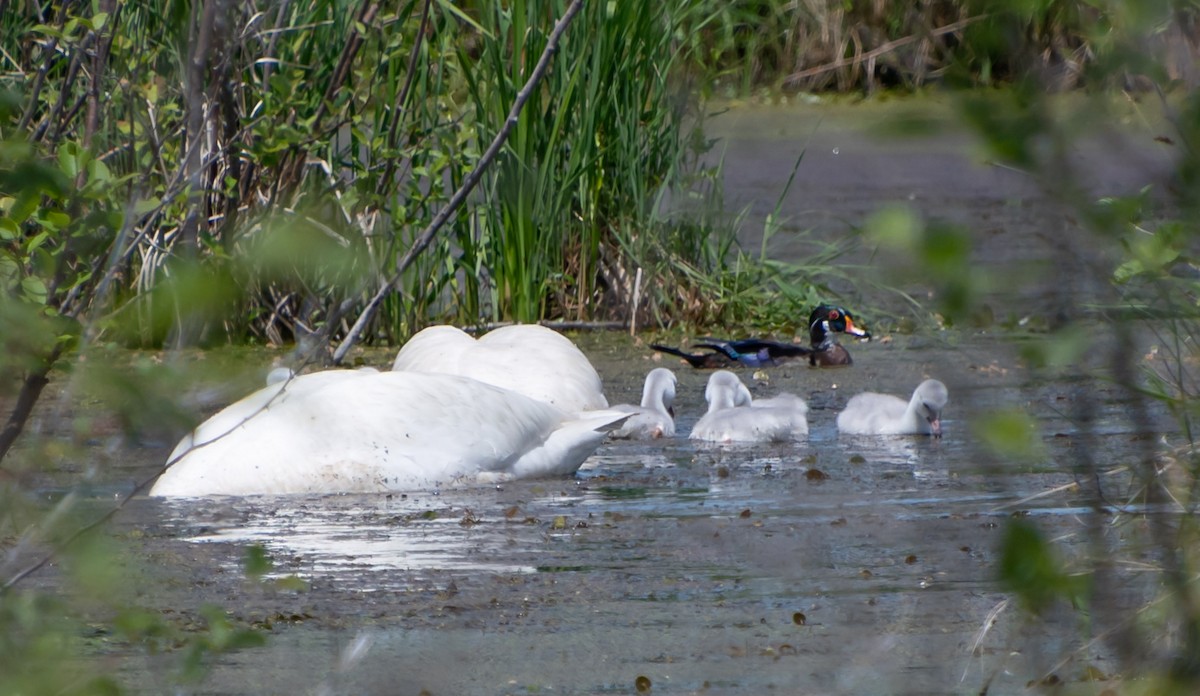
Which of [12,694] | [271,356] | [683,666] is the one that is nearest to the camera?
[12,694]

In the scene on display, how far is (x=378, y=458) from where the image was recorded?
575 cm

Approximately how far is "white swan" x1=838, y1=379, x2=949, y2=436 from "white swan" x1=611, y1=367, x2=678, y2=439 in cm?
67

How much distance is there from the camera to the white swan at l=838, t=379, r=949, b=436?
676cm

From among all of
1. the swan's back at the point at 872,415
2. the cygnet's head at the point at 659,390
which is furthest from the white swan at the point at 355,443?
the swan's back at the point at 872,415

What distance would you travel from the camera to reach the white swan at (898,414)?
6.76 metres

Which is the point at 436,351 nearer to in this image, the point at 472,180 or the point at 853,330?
the point at 853,330

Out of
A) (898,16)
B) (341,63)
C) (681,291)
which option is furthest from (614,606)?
(898,16)

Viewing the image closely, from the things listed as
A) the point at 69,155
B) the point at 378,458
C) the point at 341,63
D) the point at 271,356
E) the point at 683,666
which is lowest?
the point at 271,356

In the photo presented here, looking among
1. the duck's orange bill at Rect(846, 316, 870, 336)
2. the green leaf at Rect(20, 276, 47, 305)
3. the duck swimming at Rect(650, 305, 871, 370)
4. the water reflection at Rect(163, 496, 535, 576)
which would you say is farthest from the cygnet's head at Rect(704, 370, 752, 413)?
the green leaf at Rect(20, 276, 47, 305)

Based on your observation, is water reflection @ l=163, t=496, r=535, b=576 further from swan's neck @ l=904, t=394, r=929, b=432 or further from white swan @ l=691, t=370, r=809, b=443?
swan's neck @ l=904, t=394, r=929, b=432

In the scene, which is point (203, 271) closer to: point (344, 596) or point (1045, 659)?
point (1045, 659)

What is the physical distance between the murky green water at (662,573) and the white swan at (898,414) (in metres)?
0.07

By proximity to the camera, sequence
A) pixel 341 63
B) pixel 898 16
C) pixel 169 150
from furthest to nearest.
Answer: pixel 898 16
pixel 169 150
pixel 341 63

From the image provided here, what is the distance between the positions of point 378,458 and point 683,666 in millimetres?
2288
